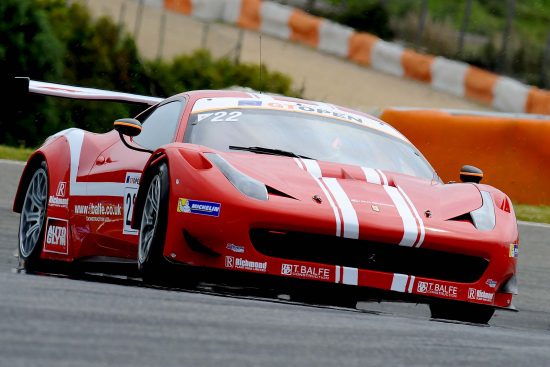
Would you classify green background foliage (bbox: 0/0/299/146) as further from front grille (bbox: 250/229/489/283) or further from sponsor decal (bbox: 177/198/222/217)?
front grille (bbox: 250/229/489/283)

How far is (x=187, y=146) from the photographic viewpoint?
657 cm

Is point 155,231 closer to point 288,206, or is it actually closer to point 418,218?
point 288,206

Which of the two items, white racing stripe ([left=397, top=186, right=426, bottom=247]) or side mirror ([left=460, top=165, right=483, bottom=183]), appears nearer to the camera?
white racing stripe ([left=397, top=186, right=426, bottom=247])

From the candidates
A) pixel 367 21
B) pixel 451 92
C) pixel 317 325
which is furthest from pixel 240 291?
pixel 367 21

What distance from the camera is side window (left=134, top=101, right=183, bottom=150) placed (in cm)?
740

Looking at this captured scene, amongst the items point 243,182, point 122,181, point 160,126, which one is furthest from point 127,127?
point 243,182

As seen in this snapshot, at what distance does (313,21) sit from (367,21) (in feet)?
13.3

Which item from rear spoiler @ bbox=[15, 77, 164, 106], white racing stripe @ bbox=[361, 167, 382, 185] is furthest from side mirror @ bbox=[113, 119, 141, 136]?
rear spoiler @ bbox=[15, 77, 164, 106]

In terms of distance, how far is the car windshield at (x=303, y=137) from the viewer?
709 centimetres

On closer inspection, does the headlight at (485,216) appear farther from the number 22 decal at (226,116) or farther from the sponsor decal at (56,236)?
the sponsor decal at (56,236)

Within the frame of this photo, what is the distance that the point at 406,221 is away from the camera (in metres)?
6.34

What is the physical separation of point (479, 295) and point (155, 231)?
1535mm

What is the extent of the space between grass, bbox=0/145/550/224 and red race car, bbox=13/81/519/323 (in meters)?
3.05

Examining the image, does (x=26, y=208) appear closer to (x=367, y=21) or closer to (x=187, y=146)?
(x=187, y=146)
